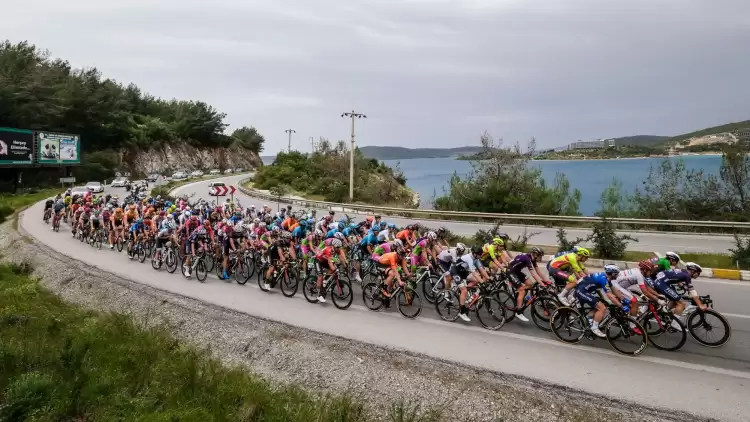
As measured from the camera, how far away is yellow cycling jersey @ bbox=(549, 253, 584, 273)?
9711 millimetres

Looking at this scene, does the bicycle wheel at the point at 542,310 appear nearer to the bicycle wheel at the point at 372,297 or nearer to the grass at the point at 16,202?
the bicycle wheel at the point at 372,297

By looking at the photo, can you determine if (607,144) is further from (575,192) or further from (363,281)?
(363,281)

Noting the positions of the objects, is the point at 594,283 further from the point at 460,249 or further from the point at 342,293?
the point at 342,293

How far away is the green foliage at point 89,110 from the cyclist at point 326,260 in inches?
2161

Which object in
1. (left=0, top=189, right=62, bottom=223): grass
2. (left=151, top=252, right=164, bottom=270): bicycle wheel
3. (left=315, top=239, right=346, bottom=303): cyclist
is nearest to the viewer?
(left=315, top=239, right=346, bottom=303): cyclist

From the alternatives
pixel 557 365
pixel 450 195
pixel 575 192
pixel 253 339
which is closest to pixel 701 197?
pixel 575 192

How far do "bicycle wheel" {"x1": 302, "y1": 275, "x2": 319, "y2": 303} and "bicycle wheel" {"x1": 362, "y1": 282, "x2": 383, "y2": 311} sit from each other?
129 cm

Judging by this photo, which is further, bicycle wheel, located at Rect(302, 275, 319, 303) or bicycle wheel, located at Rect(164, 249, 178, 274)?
bicycle wheel, located at Rect(164, 249, 178, 274)

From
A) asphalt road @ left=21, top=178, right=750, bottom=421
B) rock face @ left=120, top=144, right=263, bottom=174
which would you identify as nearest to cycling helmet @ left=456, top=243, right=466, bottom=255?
asphalt road @ left=21, top=178, right=750, bottom=421

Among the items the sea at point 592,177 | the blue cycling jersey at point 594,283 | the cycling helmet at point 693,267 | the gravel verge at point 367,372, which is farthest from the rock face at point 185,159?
the cycling helmet at point 693,267

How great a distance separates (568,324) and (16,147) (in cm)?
4857

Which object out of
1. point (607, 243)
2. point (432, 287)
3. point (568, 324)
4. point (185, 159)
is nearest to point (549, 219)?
point (607, 243)

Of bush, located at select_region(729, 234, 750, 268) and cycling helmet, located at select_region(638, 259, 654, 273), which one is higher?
cycling helmet, located at select_region(638, 259, 654, 273)

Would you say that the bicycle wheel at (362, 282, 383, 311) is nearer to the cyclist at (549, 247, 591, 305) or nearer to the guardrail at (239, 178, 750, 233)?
the cyclist at (549, 247, 591, 305)
